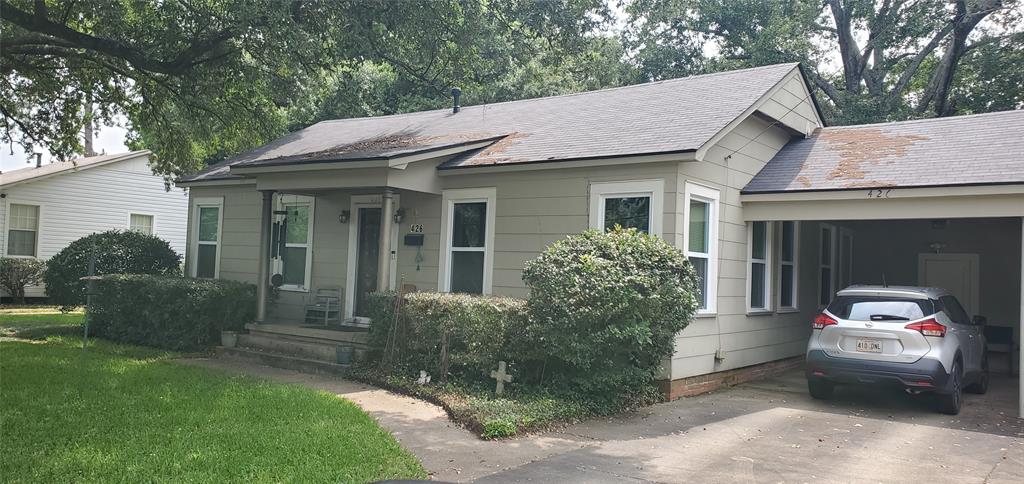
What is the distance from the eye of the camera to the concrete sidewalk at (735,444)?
608 centimetres

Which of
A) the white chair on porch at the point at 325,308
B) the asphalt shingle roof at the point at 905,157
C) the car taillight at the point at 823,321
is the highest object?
the asphalt shingle roof at the point at 905,157

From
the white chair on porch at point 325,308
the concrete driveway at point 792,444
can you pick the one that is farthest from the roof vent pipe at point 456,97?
the concrete driveway at point 792,444

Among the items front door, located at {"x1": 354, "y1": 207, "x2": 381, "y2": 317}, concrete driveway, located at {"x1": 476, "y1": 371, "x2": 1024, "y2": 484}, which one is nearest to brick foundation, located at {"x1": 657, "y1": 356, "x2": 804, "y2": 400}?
concrete driveway, located at {"x1": 476, "y1": 371, "x2": 1024, "y2": 484}

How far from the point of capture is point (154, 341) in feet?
42.0

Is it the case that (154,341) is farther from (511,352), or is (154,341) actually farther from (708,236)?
(708,236)

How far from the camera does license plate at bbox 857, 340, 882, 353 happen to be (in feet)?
28.9

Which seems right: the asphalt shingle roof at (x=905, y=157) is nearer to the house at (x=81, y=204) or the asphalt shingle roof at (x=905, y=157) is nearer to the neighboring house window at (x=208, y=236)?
the neighboring house window at (x=208, y=236)

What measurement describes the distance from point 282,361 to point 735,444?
275 inches

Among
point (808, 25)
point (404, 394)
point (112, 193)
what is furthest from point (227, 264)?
point (808, 25)

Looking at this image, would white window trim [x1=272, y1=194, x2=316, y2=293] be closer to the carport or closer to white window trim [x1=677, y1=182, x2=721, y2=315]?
white window trim [x1=677, y1=182, x2=721, y2=315]

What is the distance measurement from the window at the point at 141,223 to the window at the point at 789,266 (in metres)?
20.6

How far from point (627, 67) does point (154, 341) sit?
2112 cm

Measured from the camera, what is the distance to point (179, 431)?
6496mm

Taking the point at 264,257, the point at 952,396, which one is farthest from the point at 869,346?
the point at 264,257
